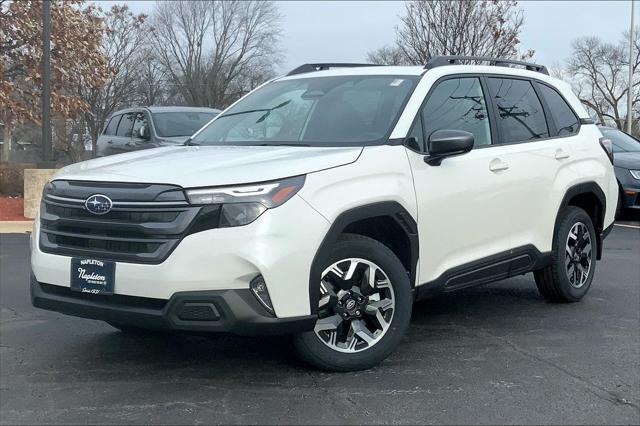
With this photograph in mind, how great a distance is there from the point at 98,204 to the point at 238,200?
758 millimetres

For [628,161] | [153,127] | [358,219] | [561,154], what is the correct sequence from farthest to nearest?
[628,161] → [153,127] → [561,154] → [358,219]

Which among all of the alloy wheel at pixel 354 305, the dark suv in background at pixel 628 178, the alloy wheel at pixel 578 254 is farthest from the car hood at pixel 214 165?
the dark suv in background at pixel 628 178

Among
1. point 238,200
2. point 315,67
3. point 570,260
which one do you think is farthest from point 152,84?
point 238,200

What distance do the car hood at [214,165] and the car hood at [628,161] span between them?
8.81 metres

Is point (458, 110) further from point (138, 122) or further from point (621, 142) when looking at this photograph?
point (621, 142)

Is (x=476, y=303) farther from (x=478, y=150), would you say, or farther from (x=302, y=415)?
(x=302, y=415)

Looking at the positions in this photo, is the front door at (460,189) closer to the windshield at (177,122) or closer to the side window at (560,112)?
the side window at (560,112)

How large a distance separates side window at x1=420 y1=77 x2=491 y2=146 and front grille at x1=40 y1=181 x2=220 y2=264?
70.0 inches

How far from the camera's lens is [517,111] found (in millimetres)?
5531

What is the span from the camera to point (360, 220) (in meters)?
4.11

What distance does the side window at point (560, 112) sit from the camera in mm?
5898

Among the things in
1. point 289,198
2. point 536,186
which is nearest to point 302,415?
point 289,198

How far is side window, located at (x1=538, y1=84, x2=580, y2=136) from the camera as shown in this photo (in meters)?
5.90

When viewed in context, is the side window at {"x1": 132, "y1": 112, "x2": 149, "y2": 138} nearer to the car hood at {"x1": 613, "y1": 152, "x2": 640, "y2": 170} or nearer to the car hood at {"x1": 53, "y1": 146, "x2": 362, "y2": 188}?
the car hood at {"x1": 53, "y1": 146, "x2": 362, "y2": 188}
